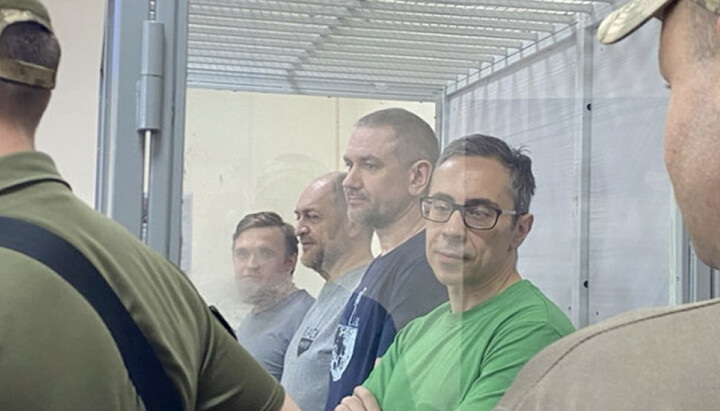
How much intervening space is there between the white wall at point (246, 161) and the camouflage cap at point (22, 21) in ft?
0.58

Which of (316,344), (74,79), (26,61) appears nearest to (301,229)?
A: (316,344)

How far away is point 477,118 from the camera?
42.0 inches

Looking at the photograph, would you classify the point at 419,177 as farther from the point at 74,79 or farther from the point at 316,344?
the point at 74,79

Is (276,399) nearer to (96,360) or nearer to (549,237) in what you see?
(96,360)

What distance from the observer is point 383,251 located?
1017 mm

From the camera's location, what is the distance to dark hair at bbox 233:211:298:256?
100cm

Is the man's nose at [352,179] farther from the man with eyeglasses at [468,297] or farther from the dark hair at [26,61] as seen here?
the dark hair at [26,61]

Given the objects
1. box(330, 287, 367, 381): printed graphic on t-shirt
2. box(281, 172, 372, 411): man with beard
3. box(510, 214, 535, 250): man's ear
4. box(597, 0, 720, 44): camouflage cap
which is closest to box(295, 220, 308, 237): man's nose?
box(281, 172, 372, 411): man with beard

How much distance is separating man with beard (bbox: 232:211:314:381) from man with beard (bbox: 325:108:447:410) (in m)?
0.07

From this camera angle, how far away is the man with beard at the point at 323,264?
1.01m

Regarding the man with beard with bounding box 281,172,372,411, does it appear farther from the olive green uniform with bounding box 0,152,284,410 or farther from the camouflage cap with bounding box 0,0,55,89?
the camouflage cap with bounding box 0,0,55,89

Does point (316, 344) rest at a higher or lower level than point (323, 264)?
lower

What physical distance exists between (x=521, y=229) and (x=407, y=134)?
0.19 m

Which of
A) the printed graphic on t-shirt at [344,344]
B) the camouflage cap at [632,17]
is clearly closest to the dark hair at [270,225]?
the printed graphic on t-shirt at [344,344]
